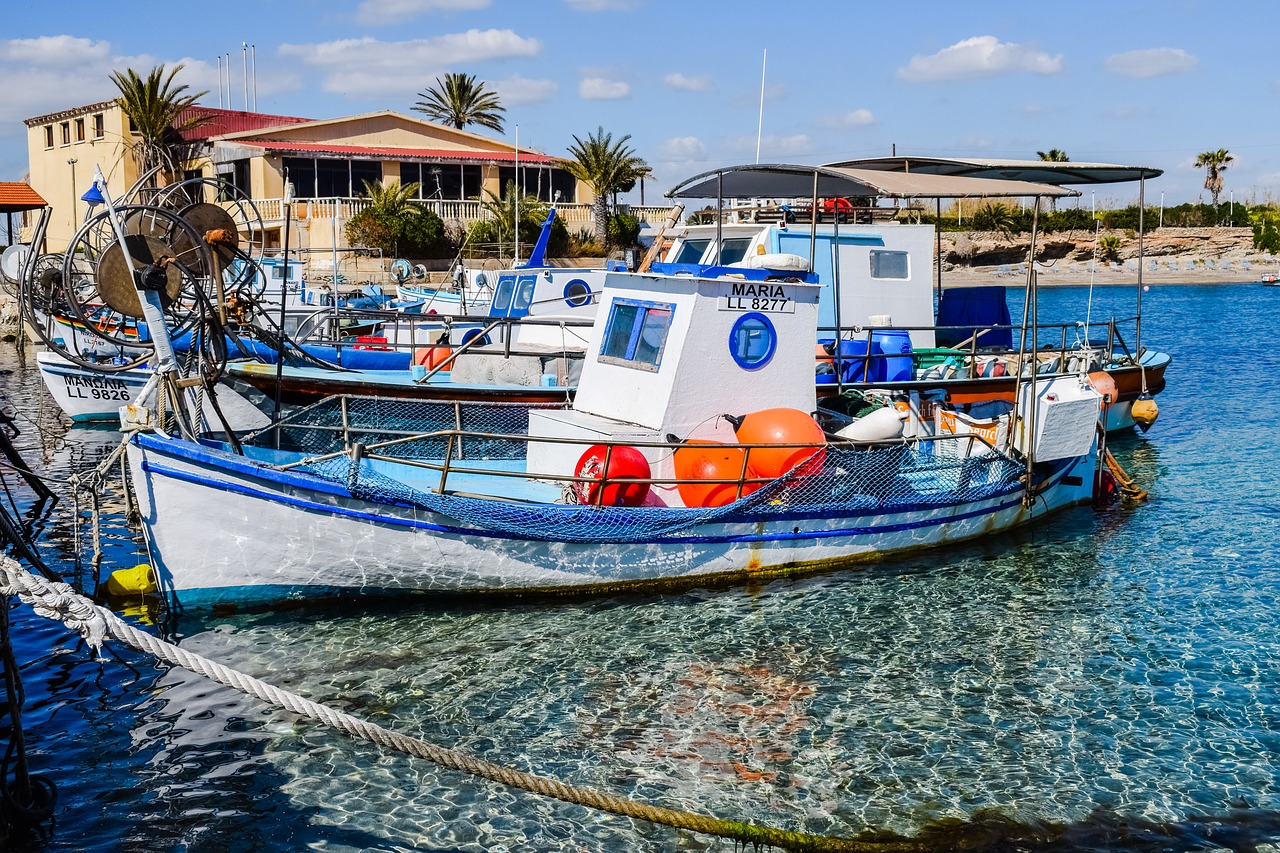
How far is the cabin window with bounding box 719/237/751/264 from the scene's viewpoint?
18.0m

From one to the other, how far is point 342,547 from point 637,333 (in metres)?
3.96

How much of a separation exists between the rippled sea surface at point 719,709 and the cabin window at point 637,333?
262 cm

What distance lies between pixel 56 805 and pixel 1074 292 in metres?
74.7

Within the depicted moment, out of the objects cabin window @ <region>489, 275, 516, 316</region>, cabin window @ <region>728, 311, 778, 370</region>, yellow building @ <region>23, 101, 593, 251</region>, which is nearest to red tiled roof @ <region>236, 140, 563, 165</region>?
yellow building @ <region>23, 101, 593, 251</region>

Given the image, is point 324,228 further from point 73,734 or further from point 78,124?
point 73,734

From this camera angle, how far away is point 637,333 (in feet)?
40.8

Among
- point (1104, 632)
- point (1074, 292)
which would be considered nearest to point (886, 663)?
point (1104, 632)

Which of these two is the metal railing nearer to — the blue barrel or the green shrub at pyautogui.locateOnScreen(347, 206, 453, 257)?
the green shrub at pyautogui.locateOnScreen(347, 206, 453, 257)

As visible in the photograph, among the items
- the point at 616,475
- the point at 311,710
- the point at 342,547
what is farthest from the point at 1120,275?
the point at 311,710

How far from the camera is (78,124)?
56.0 metres

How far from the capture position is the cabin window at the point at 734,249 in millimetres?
17953

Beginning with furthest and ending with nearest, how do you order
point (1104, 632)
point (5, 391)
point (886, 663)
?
1. point (5, 391)
2. point (1104, 632)
3. point (886, 663)

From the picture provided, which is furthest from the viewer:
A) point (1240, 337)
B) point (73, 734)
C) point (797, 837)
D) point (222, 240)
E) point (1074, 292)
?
point (1074, 292)

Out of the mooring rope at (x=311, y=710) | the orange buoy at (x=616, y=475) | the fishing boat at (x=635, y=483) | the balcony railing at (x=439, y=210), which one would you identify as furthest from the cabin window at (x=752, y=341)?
the balcony railing at (x=439, y=210)
